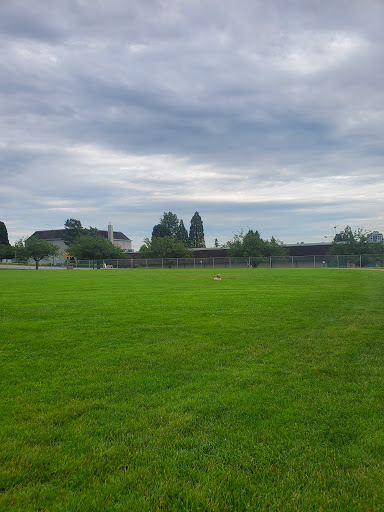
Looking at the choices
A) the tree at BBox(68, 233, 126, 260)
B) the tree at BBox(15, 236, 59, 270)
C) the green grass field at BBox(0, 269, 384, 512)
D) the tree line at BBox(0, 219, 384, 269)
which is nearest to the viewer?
the green grass field at BBox(0, 269, 384, 512)

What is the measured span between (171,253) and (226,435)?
6086 centimetres

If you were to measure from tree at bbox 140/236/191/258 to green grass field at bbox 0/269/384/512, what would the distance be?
56.8 meters

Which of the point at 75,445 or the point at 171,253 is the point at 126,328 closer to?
the point at 75,445

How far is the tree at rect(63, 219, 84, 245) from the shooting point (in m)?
100

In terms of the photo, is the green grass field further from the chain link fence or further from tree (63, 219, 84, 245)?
tree (63, 219, 84, 245)

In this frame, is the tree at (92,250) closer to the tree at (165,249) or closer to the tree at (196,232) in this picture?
the tree at (165,249)

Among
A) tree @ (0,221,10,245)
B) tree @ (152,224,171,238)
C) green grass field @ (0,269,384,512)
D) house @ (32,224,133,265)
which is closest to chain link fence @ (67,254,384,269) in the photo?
house @ (32,224,133,265)

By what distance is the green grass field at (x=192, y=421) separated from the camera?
246 centimetres

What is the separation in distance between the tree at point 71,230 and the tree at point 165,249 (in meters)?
41.7

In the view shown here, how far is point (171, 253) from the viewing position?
209ft

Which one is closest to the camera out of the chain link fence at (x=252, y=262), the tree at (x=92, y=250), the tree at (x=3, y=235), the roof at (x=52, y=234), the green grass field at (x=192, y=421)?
the green grass field at (x=192, y=421)

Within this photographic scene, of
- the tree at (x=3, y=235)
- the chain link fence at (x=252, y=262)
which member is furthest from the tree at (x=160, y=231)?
the tree at (x=3, y=235)

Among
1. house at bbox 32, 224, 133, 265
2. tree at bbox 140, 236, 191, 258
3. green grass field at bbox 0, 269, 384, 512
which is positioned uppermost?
house at bbox 32, 224, 133, 265

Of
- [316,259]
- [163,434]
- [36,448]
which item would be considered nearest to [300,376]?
[163,434]
